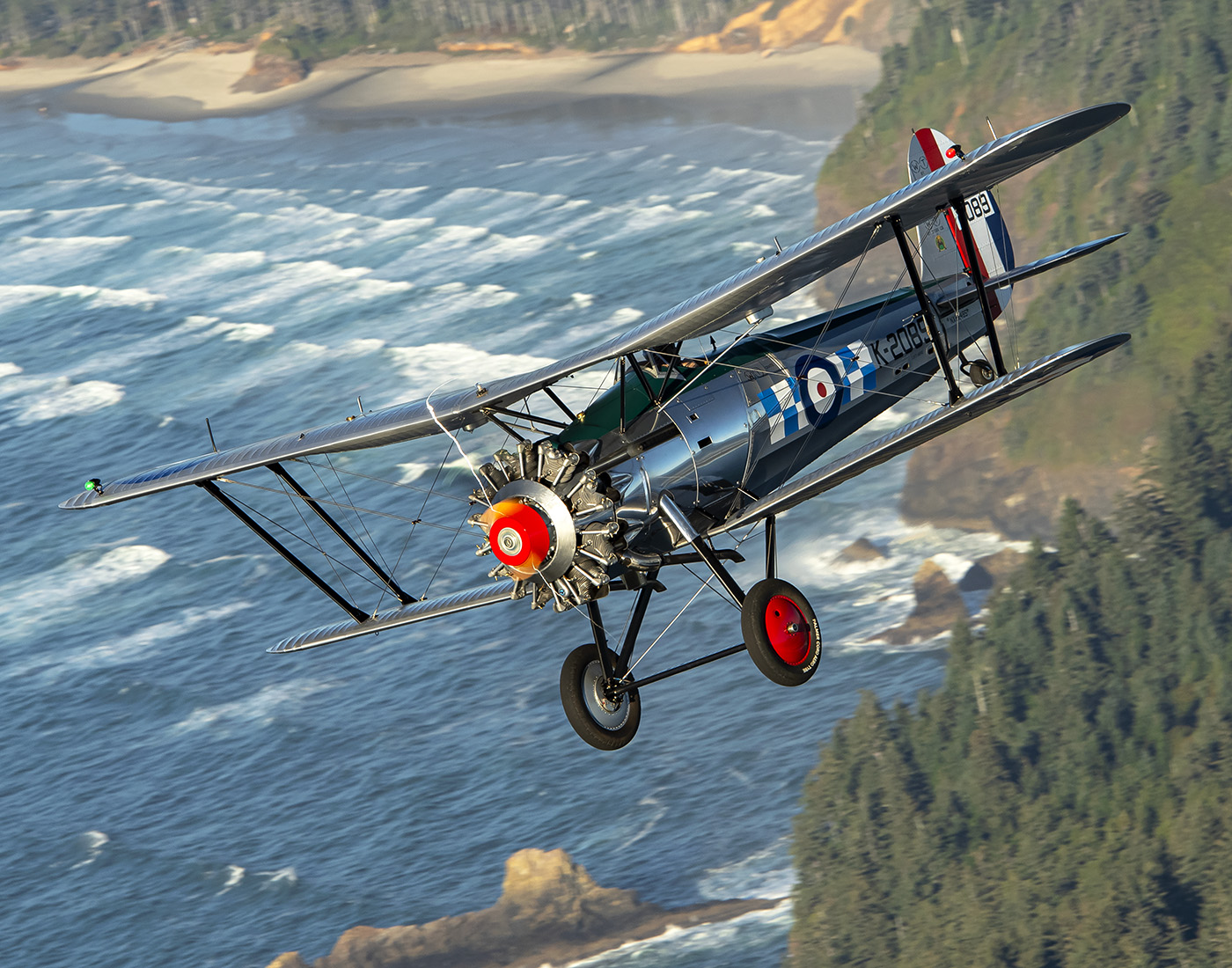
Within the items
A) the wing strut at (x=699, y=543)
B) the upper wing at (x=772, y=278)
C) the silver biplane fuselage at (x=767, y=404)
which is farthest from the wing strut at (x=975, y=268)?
the wing strut at (x=699, y=543)

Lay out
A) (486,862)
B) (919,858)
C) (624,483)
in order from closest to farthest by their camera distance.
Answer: (624,483)
(486,862)
(919,858)

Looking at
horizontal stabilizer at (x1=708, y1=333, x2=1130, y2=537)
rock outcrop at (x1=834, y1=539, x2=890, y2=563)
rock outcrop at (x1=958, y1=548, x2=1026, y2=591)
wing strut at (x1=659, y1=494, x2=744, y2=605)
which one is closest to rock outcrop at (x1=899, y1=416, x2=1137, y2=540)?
rock outcrop at (x1=958, y1=548, x2=1026, y2=591)

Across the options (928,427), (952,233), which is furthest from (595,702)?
(952,233)

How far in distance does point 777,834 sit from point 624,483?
435 feet

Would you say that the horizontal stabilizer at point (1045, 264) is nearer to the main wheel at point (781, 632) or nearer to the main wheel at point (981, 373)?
the main wheel at point (981, 373)

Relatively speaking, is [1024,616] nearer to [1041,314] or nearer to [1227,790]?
[1227,790]

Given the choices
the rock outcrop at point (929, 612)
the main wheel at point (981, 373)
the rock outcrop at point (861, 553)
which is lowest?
the rock outcrop at point (929, 612)

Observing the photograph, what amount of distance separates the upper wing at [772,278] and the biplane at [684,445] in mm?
34

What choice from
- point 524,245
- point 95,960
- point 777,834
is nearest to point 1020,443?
point 777,834

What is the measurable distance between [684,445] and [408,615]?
4732 millimetres

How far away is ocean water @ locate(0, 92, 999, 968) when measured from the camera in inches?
5743

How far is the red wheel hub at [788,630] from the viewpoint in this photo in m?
18.2

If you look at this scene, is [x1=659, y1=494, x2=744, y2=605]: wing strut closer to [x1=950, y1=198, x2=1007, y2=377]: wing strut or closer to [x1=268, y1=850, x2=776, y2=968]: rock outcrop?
[x1=950, y1=198, x2=1007, y2=377]: wing strut

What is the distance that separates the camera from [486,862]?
142 metres
